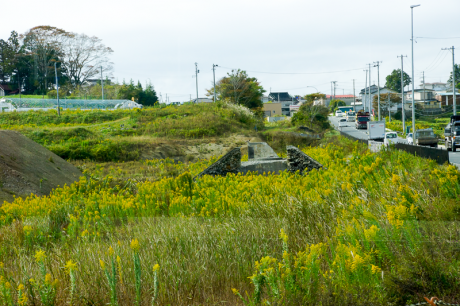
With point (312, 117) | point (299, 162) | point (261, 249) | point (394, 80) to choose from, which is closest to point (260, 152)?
point (299, 162)

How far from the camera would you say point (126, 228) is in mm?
6918

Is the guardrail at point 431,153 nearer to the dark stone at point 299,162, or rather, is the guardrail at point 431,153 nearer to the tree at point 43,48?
the dark stone at point 299,162

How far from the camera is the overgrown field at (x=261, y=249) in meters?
3.60

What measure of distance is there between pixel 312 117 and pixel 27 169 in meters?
37.5

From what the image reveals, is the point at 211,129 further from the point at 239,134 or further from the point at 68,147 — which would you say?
the point at 68,147

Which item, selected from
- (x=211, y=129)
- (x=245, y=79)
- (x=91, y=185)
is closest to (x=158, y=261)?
(x=91, y=185)

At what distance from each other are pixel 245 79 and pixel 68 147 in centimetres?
3294

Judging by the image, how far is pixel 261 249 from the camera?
513 cm

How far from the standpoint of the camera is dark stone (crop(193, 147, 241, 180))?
13.7m

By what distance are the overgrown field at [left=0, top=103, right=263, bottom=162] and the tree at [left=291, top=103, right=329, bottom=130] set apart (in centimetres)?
650

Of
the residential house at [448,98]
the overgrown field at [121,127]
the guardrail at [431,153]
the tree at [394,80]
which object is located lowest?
the guardrail at [431,153]

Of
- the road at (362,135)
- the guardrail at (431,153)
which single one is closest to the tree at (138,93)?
the road at (362,135)

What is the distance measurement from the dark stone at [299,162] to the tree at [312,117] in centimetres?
3253

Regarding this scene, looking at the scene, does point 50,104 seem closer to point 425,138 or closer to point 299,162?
point 425,138
